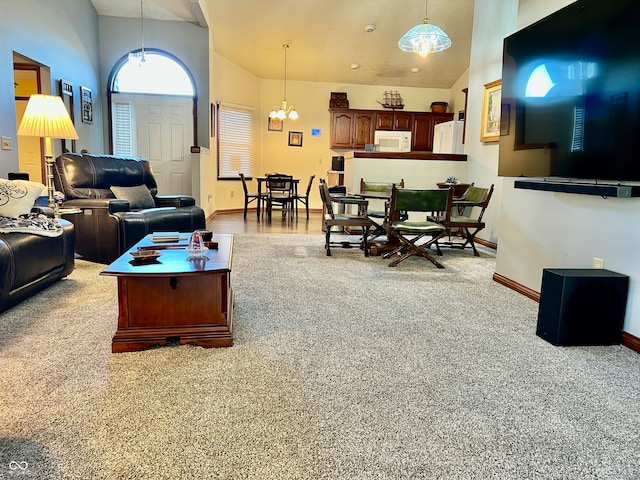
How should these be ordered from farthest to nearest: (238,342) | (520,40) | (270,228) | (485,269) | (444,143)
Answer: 1. (444,143)
2. (270,228)
3. (485,269)
4. (520,40)
5. (238,342)

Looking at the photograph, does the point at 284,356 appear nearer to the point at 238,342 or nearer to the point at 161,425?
the point at 238,342

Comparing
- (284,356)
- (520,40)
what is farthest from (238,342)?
(520,40)

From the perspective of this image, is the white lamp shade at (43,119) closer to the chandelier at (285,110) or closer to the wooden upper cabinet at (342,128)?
the chandelier at (285,110)

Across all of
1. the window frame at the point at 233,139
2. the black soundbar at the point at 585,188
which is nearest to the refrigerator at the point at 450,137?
the window frame at the point at 233,139

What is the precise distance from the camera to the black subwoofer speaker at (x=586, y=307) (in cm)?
240

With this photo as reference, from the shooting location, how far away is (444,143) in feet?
27.9

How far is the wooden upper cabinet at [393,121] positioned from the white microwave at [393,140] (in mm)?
115

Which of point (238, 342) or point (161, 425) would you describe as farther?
point (238, 342)

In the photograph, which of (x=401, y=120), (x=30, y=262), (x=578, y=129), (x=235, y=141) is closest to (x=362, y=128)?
(x=401, y=120)

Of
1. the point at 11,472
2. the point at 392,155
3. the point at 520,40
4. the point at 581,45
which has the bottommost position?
the point at 11,472

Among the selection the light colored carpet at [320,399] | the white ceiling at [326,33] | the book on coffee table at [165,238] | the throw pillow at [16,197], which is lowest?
the light colored carpet at [320,399]

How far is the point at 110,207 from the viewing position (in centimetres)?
401

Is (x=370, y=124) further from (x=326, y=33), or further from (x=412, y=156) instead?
(x=412, y=156)

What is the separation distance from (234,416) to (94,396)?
60cm
